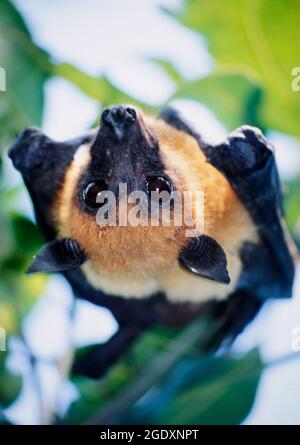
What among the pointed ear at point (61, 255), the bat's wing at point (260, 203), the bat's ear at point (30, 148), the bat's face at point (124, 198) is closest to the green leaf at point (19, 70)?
the bat's ear at point (30, 148)

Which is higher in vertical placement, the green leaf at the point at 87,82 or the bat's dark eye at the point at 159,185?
the bat's dark eye at the point at 159,185

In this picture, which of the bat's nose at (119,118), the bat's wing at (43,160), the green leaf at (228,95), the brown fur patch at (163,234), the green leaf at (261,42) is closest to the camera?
the bat's nose at (119,118)

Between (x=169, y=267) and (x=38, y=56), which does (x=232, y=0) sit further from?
(x=169, y=267)

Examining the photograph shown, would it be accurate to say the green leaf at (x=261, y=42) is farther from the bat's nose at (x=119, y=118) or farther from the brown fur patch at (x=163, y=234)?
the bat's nose at (x=119, y=118)

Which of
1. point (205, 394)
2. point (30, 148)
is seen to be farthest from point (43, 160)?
point (205, 394)

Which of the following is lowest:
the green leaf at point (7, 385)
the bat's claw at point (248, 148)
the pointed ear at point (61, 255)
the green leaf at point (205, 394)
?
the green leaf at point (7, 385)

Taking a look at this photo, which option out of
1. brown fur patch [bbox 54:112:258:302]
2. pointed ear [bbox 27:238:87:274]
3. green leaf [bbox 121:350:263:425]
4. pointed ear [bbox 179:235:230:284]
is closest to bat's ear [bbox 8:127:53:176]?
brown fur patch [bbox 54:112:258:302]
